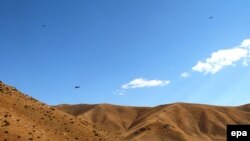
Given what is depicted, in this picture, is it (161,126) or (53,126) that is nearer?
(53,126)

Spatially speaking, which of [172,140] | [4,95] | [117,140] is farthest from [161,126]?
[4,95]

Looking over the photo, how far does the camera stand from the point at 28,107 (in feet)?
238

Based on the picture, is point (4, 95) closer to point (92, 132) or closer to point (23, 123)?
point (23, 123)

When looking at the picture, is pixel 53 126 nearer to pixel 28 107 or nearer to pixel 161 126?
pixel 28 107

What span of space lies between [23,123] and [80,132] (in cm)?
1102

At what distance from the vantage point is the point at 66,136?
6638cm

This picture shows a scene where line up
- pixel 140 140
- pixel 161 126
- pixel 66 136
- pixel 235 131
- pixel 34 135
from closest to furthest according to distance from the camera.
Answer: pixel 235 131 → pixel 34 135 → pixel 66 136 → pixel 140 140 → pixel 161 126

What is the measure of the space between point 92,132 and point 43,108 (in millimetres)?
9903

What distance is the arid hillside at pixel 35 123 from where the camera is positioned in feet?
194

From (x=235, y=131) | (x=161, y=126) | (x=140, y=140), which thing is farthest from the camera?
(x=161, y=126)

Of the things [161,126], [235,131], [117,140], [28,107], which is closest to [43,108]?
[28,107]

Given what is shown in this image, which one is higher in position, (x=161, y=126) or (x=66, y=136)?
(x=161, y=126)

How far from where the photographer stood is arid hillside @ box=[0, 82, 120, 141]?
194ft

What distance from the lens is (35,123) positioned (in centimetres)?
6625
